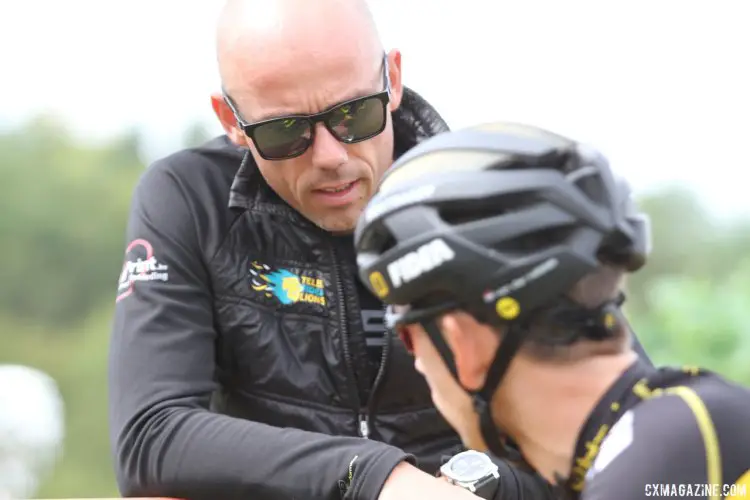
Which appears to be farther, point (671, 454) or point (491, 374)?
point (491, 374)

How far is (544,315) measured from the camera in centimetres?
165

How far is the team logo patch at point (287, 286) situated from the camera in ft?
9.64

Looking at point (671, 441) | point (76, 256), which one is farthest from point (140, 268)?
point (76, 256)

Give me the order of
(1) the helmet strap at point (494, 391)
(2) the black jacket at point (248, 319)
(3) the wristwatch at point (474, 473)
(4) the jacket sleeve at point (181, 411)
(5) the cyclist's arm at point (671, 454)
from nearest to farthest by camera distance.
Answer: (5) the cyclist's arm at point (671, 454), (1) the helmet strap at point (494, 391), (3) the wristwatch at point (474, 473), (4) the jacket sleeve at point (181, 411), (2) the black jacket at point (248, 319)

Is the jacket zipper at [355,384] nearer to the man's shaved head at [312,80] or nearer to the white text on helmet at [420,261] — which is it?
the man's shaved head at [312,80]

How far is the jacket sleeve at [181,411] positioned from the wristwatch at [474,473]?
102mm

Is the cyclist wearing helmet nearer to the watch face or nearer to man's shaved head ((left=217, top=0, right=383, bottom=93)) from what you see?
the watch face

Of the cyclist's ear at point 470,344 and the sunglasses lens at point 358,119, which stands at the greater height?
the sunglasses lens at point 358,119

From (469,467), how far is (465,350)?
2.12 feet

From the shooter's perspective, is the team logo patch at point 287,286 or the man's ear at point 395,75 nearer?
the team logo patch at point 287,286

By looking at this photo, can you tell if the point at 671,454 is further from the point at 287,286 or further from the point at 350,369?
the point at 287,286

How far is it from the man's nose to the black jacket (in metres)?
0.24

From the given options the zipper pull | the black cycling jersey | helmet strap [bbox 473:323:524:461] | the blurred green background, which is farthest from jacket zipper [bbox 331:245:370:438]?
the blurred green background

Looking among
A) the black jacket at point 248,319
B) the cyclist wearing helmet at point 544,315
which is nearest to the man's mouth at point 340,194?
the black jacket at point 248,319
